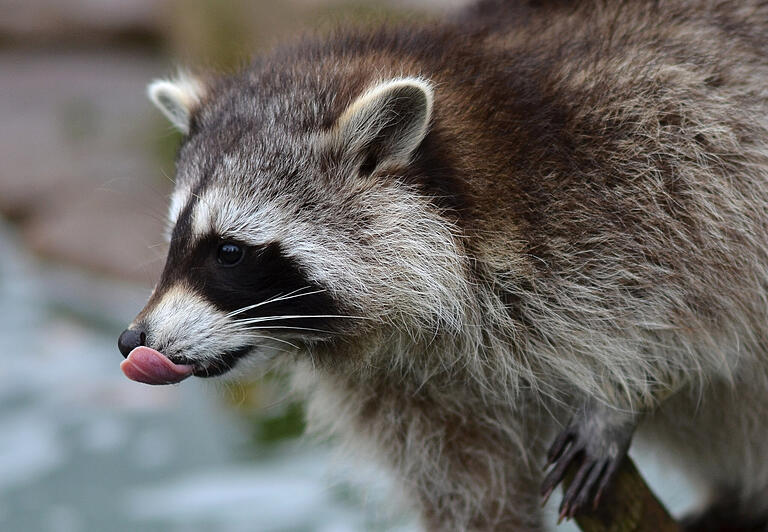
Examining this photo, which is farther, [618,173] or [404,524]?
[404,524]

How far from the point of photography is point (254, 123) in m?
2.61

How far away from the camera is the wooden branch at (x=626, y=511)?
271 centimetres

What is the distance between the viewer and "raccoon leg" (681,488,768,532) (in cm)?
339

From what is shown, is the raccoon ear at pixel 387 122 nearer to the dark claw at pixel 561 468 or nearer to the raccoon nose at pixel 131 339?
the raccoon nose at pixel 131 339

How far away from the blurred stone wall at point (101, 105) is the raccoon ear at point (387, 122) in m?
2.56

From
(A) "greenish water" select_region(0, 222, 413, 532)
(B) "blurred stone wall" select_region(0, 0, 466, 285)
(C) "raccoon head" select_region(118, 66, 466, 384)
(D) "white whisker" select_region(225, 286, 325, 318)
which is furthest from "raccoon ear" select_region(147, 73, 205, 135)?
(B) "blurred stone wall" select_region(0, 0, 466, 285)

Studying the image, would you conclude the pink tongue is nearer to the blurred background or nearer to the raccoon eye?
the raccoon eye

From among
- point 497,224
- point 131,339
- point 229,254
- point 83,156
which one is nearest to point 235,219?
point 229,254

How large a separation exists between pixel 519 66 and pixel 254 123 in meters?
0.71

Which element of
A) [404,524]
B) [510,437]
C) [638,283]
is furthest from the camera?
[404,524]

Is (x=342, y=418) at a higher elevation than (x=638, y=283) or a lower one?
lower

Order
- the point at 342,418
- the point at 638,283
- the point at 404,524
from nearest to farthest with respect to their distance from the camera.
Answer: the point at 638,283, the point at 342,418, the point at 404,524

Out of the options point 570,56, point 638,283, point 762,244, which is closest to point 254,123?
point 570,56

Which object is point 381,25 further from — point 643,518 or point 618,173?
point 643,518
